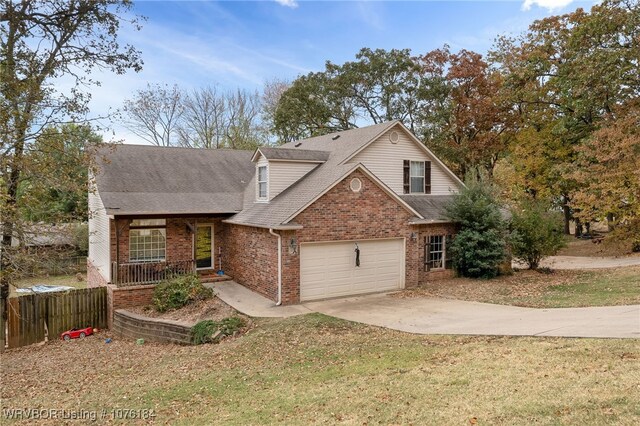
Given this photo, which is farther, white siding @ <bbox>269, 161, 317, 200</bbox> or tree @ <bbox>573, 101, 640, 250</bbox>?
tree @ <bbox>573, 101, 640, 250</bbox>

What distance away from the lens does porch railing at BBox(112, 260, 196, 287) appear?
14422 millimetres

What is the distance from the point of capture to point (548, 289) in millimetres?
14633

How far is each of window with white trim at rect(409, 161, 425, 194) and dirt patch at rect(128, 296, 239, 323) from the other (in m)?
10.0

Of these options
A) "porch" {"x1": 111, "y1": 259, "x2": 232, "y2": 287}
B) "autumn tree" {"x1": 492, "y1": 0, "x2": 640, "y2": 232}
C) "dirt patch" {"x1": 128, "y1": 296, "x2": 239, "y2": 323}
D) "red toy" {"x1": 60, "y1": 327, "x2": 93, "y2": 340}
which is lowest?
"red toy" {"x1": 60, "y1": 327, "x2": 93, "y2": 340}

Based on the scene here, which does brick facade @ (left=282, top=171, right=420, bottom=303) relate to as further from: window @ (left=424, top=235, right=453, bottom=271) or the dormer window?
the dormer window

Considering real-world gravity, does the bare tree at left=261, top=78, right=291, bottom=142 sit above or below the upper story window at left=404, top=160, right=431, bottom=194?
above

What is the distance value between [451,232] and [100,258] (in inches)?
575

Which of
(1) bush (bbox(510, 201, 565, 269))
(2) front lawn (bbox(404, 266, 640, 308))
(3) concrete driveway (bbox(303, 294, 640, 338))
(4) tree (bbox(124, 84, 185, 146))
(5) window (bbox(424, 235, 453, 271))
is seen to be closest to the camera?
(3) concrete driveway (bbox(303, 294, 640, 338))

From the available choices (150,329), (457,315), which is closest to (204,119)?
(150,329)

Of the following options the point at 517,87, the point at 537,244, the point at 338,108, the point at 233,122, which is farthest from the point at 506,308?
the point at 233,122

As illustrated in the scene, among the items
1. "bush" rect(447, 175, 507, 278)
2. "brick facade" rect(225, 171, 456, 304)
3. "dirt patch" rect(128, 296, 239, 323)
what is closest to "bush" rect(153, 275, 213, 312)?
"dirt patch" rect(128, 296, 239, 323)

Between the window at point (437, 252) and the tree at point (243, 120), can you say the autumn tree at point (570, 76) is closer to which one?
the window at point (437, 252)

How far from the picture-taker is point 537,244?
58.0ft

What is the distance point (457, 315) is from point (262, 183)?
888 centimetres
